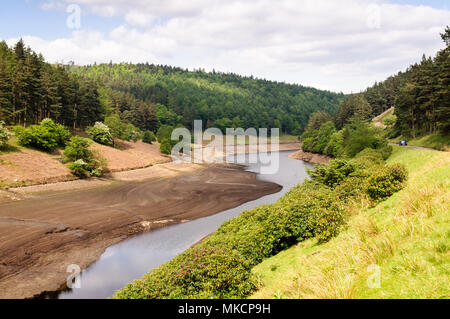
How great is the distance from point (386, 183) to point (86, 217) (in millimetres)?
31006

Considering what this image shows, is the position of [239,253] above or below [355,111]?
below

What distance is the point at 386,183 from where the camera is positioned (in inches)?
656

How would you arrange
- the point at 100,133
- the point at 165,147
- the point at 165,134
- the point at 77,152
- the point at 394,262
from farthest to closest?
the point at 165,134 < the point at 165,147 < the point at 100,133 < the point at 77,152 < the point at 394,262

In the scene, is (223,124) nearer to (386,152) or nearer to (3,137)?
(386,152)

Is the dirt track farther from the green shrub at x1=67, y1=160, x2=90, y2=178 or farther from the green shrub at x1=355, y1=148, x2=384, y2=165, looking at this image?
the green shrub at x1=355, y1=148, x2=384, y2=165

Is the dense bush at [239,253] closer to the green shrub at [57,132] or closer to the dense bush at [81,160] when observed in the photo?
the dense bush at [81,160]

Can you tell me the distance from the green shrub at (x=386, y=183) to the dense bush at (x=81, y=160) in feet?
157

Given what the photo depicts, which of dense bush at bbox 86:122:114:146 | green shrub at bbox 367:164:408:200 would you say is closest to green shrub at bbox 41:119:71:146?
dense bush at bbox 86:122:114:146

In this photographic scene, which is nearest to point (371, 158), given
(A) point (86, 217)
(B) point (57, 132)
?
(A) point (86, 217)

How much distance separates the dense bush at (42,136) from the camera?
51.3m

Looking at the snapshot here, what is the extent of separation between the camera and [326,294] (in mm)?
6551

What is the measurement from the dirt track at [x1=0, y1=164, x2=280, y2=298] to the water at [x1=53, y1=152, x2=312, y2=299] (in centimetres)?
123

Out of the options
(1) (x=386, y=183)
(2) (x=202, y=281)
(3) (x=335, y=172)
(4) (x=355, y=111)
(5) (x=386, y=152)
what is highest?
(4) (x=355, y=111)
